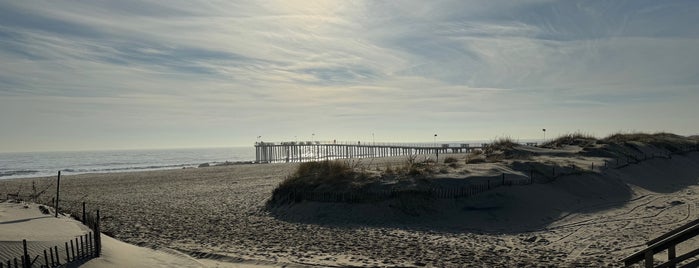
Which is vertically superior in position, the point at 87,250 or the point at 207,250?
the point at 87,250

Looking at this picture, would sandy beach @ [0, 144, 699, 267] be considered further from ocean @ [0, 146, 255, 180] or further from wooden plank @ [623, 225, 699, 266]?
ocean @ [0, 146, 255, 180]

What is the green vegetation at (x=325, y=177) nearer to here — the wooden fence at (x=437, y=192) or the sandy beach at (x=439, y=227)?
the wooden fence at (x=437, y=192)

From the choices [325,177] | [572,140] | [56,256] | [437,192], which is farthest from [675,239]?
[572,140]

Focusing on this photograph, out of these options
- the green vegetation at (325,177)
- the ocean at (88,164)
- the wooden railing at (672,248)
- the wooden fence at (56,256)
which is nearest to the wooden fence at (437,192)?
the green vegetation at (325,177)

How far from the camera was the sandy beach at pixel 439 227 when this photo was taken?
11.1 m

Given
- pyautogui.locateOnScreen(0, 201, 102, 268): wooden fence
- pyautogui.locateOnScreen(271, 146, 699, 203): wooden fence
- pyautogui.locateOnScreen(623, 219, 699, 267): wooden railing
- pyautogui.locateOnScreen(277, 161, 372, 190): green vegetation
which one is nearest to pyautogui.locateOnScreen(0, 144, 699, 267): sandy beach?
pyautogui.locateOnScreen(271, 146, 699, 203): wooden fence

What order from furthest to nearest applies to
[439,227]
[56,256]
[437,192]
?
[437,192] → [439,227] → [56,256]

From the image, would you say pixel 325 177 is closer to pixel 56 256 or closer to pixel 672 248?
pixel 56 256

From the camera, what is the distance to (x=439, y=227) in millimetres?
14914

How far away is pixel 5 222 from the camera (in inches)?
420

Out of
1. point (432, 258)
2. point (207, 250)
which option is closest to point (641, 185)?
point (432, 258)

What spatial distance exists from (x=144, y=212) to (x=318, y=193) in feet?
25.3

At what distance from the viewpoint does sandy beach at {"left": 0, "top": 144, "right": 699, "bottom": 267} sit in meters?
11.1

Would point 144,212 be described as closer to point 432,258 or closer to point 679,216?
point 432,258
